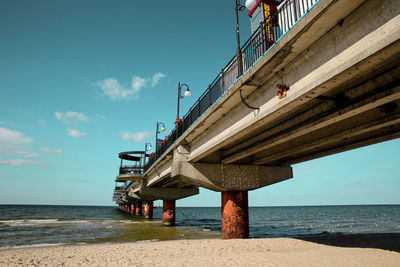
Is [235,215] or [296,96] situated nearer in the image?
[296,96]

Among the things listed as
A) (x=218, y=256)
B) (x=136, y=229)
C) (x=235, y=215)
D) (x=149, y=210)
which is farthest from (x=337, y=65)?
(x=149, y=210)

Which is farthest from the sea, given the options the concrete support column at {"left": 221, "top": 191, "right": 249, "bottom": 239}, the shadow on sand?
the shadow on sand

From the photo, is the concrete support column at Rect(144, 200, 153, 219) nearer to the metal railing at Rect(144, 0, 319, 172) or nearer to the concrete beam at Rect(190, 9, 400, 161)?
the metal railing at Rect(144, 0, 319, 172)

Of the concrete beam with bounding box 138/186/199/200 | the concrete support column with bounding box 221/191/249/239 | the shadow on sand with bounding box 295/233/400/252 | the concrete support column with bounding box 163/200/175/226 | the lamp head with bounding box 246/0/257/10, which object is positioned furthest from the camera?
the concrete beam with bounding box 138/186/199/200

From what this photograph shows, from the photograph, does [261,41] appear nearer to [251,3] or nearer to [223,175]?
[251,3]

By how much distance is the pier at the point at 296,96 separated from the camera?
15.5 feet

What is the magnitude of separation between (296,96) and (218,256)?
276 inches

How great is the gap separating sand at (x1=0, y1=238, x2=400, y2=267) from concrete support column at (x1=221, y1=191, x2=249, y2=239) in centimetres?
124

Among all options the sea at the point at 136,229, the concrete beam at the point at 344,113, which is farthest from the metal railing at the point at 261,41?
the sea at the point at 136,229

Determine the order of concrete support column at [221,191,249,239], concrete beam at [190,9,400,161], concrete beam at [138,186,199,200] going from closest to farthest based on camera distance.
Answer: concrete beam at [190,9,400,161]
concrete support column at [221,191,249,239]
concrete beam at [138,186,199,200]

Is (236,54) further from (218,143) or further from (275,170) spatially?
(275,170)

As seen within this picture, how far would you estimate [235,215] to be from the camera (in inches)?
563

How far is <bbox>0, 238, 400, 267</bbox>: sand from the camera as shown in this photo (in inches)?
341

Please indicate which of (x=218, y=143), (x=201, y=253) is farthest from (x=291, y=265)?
(x=218, y=143)
